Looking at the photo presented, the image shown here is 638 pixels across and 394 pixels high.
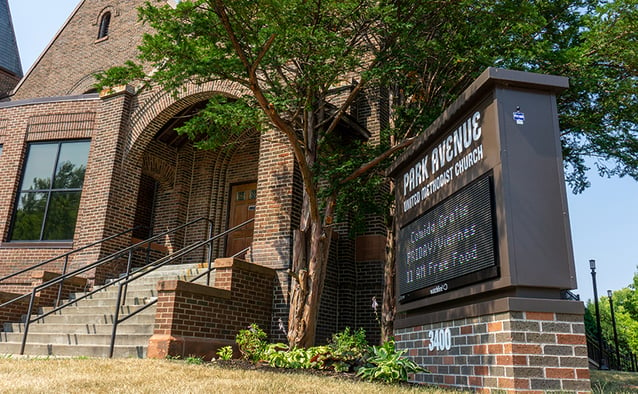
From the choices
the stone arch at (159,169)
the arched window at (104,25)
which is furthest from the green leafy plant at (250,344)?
the arched window at (104,25)

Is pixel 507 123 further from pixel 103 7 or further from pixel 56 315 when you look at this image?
pixel 103 7

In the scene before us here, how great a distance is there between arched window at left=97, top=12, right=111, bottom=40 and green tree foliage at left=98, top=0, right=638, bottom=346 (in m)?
11.5

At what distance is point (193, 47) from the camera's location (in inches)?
300

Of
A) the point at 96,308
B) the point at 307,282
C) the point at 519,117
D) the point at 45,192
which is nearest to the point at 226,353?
the point at 307,282

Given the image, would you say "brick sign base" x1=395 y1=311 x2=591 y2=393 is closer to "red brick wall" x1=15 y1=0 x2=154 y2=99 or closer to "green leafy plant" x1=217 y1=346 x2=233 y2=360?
"green leafy plant" x1=217 y1=346 x2=233 y2=360

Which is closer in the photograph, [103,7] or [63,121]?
[63,121]

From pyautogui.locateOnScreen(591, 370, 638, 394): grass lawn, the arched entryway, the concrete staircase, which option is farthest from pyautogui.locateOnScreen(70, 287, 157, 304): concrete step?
pyautogui.locateOnScreen(591, 370, 638, 394): grass lawn

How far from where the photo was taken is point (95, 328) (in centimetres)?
922

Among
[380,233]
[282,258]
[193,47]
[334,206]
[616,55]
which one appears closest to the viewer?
[193,47]

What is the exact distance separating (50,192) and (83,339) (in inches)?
267

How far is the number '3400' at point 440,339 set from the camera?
534 cm

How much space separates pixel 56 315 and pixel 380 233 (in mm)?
6639

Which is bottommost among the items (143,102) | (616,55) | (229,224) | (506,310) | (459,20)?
(506,310)

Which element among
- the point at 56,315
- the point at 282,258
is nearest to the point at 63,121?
the point at 56,315
